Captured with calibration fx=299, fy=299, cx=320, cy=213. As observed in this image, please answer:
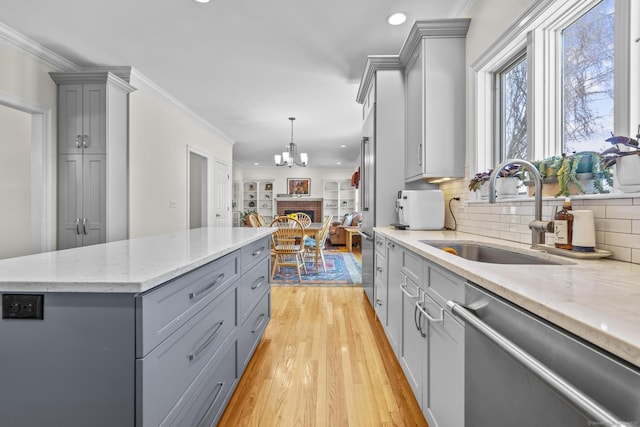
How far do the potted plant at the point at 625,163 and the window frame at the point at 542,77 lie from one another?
0.17 metres

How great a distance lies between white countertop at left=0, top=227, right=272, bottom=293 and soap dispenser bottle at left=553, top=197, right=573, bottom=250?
1.46m

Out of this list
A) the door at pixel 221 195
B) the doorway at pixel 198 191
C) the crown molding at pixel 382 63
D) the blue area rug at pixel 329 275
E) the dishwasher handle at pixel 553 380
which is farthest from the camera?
the door at pixel 221 195

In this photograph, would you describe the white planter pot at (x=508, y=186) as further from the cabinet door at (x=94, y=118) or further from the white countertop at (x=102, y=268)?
the cabinet door at (x=94, y=118)

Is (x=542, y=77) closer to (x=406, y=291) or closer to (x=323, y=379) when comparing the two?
(x=406, y=291)

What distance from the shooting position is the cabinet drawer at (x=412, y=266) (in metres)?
1.47

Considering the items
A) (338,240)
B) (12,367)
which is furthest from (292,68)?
(338,240)

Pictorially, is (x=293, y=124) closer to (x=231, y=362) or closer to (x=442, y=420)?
(x=231, y=362)

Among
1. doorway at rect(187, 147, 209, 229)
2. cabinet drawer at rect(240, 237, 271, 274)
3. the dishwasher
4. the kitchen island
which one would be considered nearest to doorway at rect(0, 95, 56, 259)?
doorway at rect(187, 147, 209, 229)

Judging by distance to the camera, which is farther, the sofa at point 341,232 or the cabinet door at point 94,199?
the sofa at point 341,232

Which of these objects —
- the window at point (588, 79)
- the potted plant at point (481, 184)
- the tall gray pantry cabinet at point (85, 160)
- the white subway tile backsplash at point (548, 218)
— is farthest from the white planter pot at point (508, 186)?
the tall gray pantry cabinet at point (85, 160)

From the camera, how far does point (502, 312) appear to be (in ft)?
2.48

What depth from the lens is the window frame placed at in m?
1.16

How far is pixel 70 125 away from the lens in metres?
3.29

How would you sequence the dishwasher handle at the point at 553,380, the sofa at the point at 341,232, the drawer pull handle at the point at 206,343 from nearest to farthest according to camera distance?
the dishwasher handle at the point at 553,380 → the drawer pull handle at the point at 206,343 → the sofa at the point at 341,232
